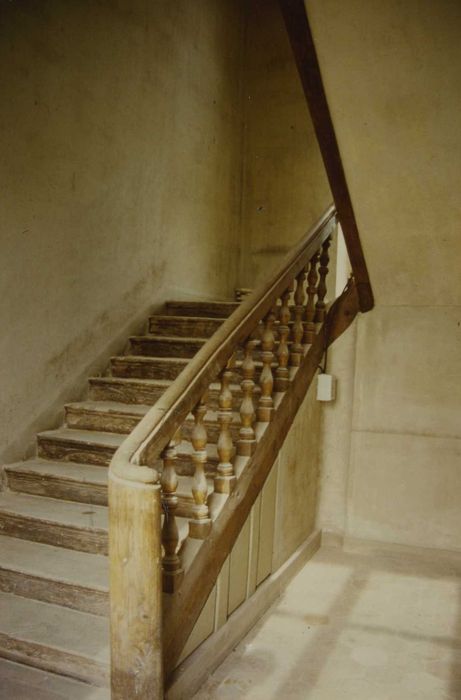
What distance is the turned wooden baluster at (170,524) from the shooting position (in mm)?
1976

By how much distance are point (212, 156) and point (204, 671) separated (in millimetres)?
4535

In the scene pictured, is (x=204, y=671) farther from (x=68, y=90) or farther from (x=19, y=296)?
(x=68, y=90)

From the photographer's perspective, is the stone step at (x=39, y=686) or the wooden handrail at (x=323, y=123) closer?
the stone step at (x=39, y=686)

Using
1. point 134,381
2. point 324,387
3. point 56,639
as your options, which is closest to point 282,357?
point 324,387

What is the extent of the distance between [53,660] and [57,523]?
65 centimetres

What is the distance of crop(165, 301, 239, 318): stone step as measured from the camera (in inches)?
178

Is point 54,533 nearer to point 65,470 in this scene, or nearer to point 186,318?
point 65,470

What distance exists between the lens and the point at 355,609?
292cm

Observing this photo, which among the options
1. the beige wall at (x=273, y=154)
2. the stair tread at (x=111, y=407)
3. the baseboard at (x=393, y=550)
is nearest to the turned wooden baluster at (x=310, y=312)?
the stair tread at (x=111, y=407)

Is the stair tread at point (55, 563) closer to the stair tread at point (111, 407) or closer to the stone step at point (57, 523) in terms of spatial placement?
the stone step at point (57, 523)

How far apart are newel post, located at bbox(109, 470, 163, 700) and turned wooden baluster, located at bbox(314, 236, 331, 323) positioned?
6.72 feet

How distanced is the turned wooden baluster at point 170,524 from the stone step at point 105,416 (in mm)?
1341

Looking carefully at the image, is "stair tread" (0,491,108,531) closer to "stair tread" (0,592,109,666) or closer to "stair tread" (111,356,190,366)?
"stair tread" (0,592,109,666)

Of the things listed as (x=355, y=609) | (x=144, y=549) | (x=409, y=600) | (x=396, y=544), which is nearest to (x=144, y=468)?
(x=144, y=549)
